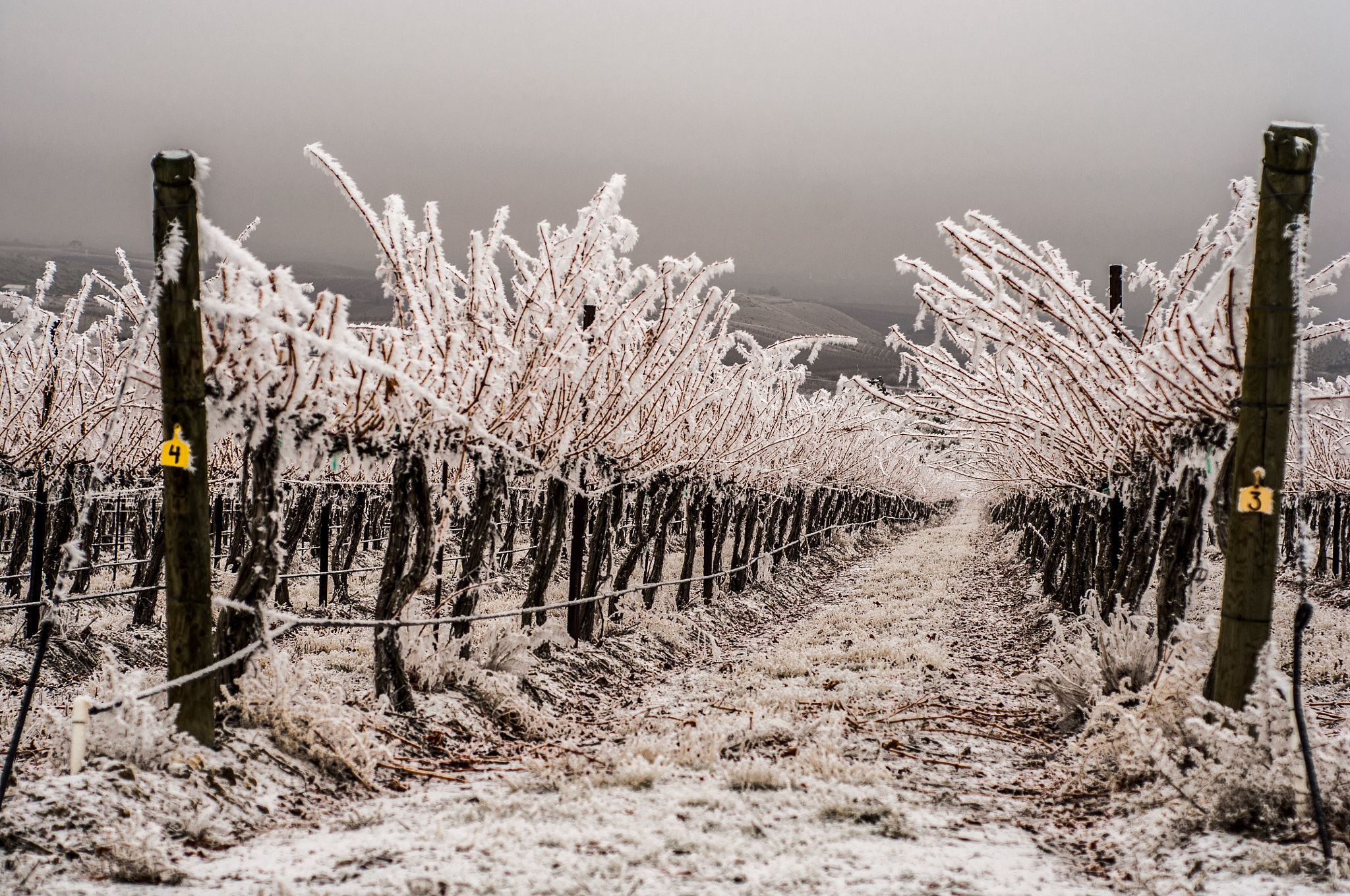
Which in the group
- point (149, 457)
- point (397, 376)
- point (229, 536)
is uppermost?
point (397, 376)

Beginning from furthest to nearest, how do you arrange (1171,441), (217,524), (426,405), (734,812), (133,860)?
(217,524) → (1171,441) → (426,405) → (734,812) → (133,860)

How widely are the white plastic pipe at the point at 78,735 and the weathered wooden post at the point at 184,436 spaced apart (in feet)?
1.60

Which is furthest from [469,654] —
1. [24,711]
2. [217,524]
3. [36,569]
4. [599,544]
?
[217,524]

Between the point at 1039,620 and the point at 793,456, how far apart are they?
4964 mm

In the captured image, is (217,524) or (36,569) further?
(217,524)

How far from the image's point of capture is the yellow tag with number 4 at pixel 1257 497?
12.9 ft

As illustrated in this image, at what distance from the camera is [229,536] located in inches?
856

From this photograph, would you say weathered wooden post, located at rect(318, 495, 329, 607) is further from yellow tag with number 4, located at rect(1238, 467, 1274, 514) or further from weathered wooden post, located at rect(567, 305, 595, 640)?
yellow tag with number 4, located at rect(1238, 467, 1274, 514)

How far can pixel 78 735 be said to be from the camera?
3646 mm

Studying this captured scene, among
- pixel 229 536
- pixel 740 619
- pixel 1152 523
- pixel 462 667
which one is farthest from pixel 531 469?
pixel 229 536

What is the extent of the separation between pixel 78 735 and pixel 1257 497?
5.40 meters

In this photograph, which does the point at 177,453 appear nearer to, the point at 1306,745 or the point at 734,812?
the point at 734,812

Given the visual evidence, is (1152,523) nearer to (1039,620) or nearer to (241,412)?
(1039,620)

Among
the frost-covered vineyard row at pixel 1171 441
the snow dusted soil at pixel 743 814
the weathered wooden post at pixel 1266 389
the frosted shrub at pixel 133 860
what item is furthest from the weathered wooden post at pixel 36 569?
the weathered wooden post at pixel 1266 389
